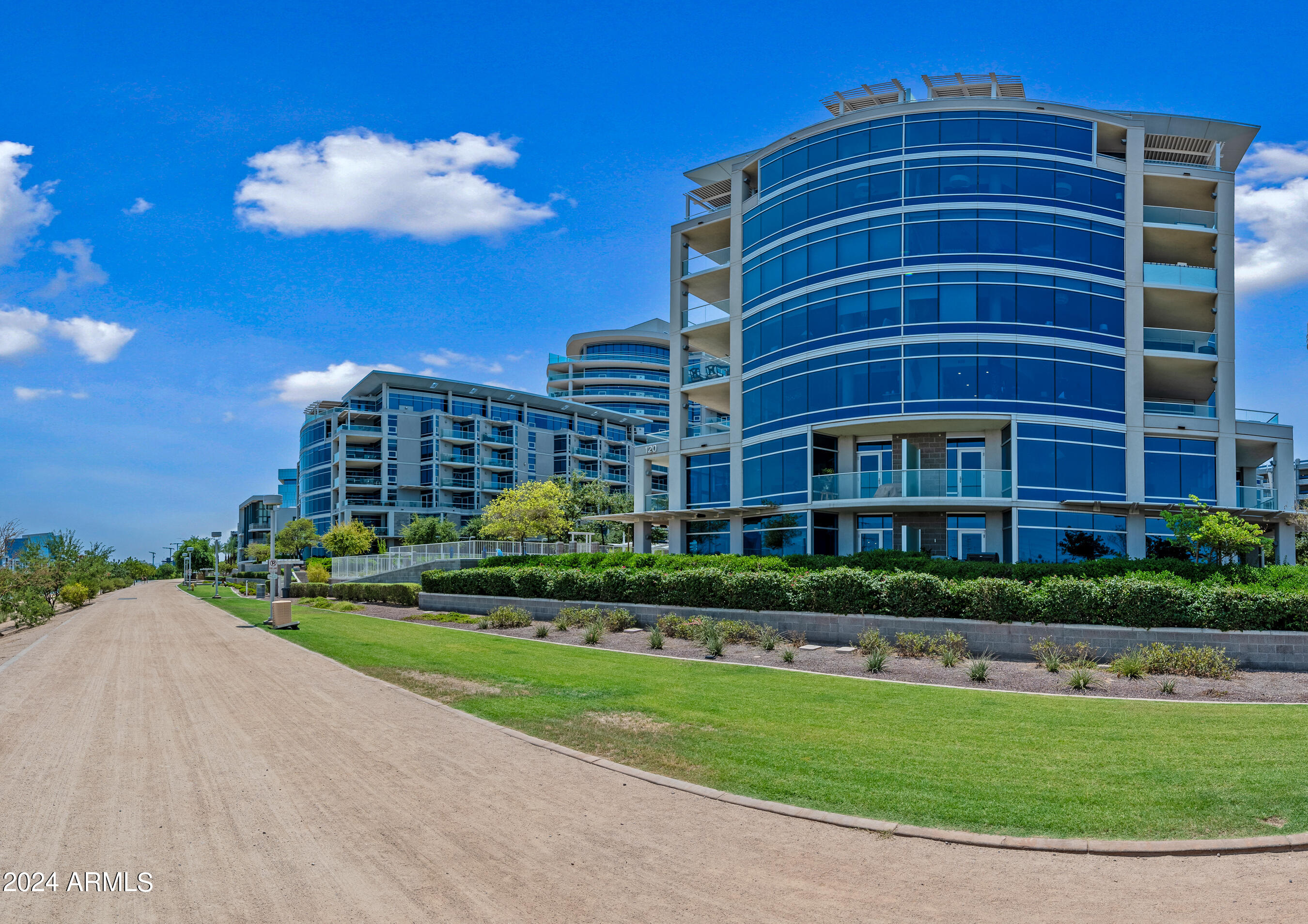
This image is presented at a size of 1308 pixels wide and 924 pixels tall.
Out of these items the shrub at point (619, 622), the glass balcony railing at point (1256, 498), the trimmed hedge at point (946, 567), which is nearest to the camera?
the trimmed hedge at point (946, 567)

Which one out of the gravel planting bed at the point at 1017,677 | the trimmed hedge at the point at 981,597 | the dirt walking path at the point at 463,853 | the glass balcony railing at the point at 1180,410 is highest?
the glass balcony railing at the point at 1180,410

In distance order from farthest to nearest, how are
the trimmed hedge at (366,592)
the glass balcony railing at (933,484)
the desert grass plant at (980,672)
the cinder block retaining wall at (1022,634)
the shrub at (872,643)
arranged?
the trimmed hedge at (366,592) → the glass balcony railing at (933,484) → the shrub at (872,643) → the cinder block retaining wall at (1022,634) → the desert grass plant at (980,672)

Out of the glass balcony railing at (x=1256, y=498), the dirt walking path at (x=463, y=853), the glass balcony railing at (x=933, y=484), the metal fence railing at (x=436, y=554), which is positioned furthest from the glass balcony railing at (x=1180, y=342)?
the dirt walking path at (x=463, y=853)

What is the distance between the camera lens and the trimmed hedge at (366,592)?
3931 cm

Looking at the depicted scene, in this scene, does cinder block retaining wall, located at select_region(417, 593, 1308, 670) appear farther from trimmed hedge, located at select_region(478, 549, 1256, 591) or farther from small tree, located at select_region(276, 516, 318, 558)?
small tree, located at select_region(276, 516, 318, 558)

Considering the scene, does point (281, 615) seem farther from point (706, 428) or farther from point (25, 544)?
point (25, 544)

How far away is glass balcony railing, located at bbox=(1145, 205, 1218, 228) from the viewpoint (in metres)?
34.1

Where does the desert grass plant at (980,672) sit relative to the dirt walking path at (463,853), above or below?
below

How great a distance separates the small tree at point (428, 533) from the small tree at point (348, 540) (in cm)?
336

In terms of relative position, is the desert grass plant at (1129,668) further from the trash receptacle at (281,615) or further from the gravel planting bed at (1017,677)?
the trash receptacle at (281,615)

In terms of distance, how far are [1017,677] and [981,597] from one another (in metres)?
3.41

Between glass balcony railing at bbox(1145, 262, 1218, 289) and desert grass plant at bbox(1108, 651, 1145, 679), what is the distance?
76.2 ft

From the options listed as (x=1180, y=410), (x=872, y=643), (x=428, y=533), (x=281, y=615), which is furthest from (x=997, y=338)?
(x=428, y=533)

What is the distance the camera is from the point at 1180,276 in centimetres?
3334
